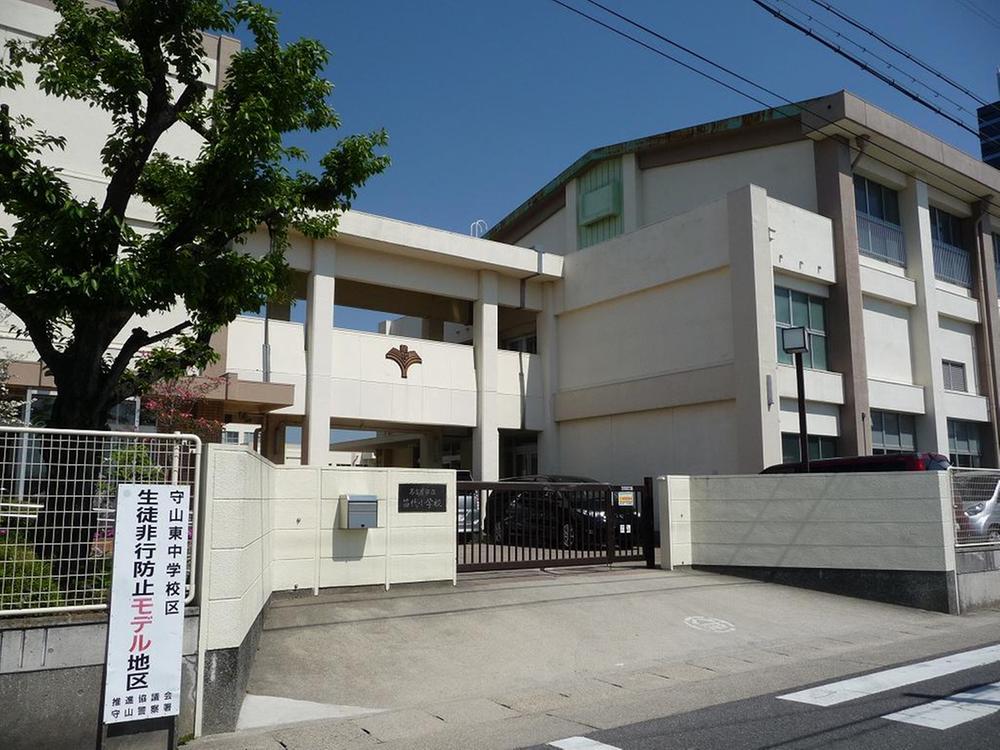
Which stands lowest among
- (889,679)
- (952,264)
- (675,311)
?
A: (889,679)

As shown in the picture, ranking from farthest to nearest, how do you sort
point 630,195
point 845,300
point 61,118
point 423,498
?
1. point 630,195
2. point 845,300
3. point 61,118
4. point 423,498

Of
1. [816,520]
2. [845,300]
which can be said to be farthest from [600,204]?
[816,520]

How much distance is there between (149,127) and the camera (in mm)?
8180

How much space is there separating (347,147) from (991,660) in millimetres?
8905

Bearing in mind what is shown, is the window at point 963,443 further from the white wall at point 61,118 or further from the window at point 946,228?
the white wall at point 61,118

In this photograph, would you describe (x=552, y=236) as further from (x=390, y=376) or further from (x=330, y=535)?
(x=330, y=535)

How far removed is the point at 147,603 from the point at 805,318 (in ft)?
59.9

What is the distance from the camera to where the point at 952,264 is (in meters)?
26.3

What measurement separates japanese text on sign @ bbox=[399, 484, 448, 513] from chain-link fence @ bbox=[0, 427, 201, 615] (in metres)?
5.09

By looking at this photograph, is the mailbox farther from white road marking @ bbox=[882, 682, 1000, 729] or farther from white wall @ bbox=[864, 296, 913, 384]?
white wall @ bbox=[864, 296, 913, 384]

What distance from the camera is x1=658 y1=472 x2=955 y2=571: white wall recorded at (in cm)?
1290

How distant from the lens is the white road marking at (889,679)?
7.36 meters

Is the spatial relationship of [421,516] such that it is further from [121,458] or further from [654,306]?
[654,306]

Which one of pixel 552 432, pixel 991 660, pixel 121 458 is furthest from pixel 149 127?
pixel 552 432
